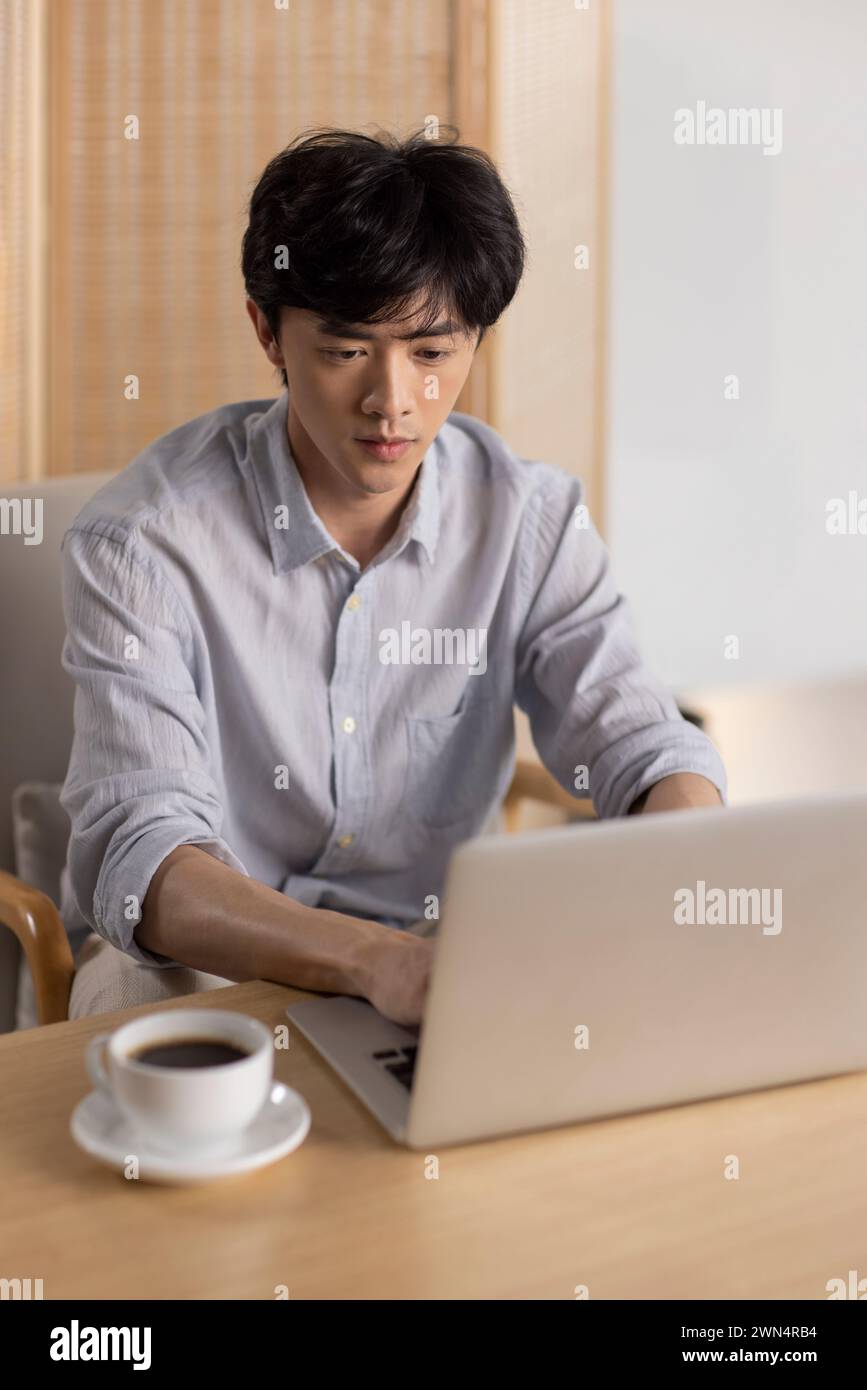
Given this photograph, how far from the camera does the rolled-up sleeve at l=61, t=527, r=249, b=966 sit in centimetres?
136

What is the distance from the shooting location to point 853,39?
3258 mm

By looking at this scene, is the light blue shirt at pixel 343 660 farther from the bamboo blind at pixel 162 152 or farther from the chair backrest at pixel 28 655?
the bamboo blind at pixel 162 152

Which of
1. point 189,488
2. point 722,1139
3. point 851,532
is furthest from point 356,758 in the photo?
point 851,532

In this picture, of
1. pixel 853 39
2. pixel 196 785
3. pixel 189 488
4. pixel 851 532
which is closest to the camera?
pixel 196 785

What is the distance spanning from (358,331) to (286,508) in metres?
0.23

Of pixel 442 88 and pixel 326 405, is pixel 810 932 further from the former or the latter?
pixel 442 88

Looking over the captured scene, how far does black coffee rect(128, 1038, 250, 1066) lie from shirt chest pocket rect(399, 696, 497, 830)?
74 centimetres

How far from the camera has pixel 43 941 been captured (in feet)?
5.02

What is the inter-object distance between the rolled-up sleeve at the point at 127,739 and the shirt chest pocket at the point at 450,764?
278 millimetres

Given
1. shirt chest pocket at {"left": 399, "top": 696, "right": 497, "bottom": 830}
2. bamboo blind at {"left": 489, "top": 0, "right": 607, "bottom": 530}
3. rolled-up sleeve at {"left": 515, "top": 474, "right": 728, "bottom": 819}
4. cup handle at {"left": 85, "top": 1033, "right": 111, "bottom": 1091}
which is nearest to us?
cup handle at {"left": 85, "top": 1033, "right": 111, "bottom": 1091}

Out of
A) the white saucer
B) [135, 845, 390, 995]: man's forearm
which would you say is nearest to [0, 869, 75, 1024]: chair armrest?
[135, 845, 390, 995]: man's forearm

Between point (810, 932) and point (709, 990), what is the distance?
0.08m

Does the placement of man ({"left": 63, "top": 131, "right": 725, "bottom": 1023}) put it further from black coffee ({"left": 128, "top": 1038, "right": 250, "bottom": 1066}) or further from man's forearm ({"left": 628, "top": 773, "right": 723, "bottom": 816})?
black coffee ({"left": 128, "top": 1038, "right": 250, "bottom": 1066})

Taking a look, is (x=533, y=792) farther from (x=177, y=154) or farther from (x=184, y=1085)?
(x=177, y=154)
